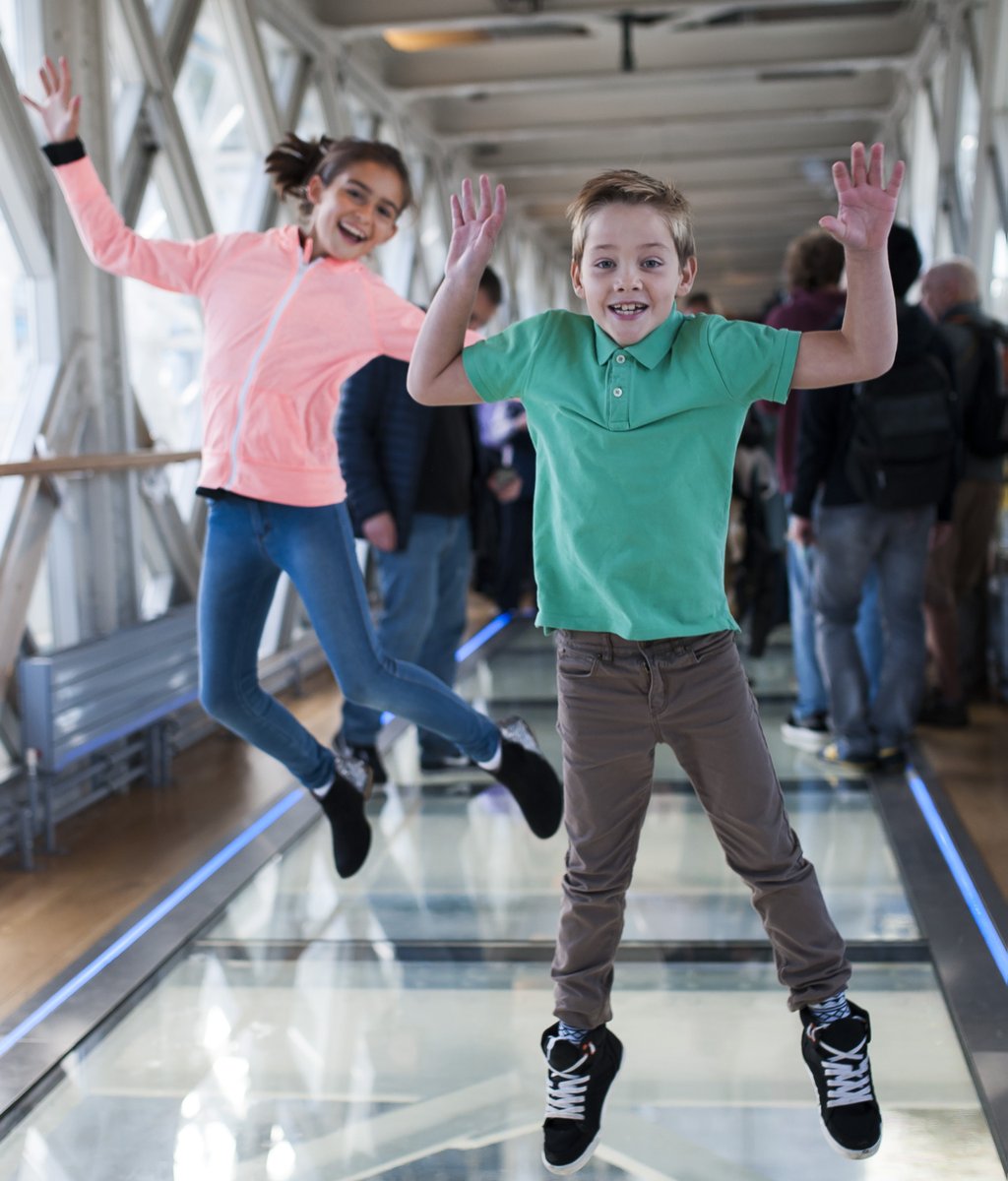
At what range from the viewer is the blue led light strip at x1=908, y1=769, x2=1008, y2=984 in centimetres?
256

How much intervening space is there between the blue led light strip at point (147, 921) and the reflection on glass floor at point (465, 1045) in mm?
148

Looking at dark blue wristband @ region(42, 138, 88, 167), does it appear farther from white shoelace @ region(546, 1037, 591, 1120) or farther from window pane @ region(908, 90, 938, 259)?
window pane @ region(908, 90, 938, 259)

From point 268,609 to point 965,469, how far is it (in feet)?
9.48

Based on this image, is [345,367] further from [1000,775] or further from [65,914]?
[1000,775]

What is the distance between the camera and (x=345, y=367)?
254cm

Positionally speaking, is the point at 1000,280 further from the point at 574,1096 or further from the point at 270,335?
the point at 574,1096

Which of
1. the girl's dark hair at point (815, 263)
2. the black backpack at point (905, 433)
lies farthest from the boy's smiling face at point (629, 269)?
the girl's dark hair at point (815, 263)

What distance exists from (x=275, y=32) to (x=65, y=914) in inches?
178

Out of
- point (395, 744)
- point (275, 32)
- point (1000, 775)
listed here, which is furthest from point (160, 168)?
point (1000, 775)

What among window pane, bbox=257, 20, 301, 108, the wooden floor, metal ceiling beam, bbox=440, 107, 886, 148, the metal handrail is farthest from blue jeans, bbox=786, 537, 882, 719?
metal ceiling beam, bbox=440, 107, 886, 148

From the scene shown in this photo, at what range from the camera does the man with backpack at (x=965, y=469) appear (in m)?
4.34

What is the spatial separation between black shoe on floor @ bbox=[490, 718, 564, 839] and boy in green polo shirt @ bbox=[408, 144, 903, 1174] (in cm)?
90

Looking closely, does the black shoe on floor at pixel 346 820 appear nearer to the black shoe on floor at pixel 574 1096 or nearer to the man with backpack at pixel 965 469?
the black shoe on floor at pixel 574 1096

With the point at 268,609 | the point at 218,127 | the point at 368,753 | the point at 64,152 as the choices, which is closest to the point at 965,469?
the point at 368,753
